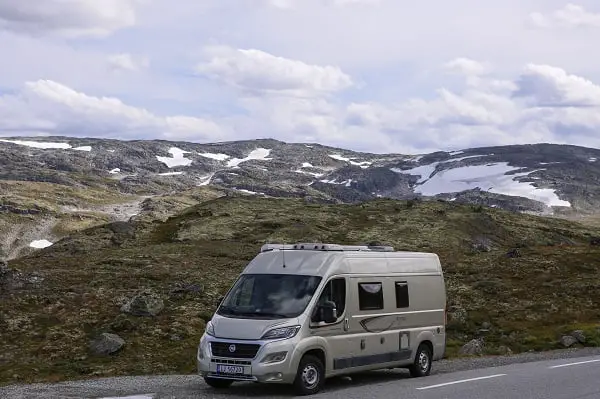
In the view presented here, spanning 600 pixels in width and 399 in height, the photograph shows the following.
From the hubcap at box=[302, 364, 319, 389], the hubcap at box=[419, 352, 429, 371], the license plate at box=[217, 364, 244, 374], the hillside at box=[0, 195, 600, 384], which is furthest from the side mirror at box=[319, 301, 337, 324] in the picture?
the hillside at box=[0, 195, 600, 384]

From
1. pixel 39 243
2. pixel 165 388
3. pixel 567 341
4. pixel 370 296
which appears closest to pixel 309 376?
pixel 370 296

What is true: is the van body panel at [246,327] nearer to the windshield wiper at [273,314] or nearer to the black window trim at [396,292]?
the windshield wiper at [273,314]

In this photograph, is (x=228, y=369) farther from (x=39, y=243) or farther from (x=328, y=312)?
(x=39, y=243)

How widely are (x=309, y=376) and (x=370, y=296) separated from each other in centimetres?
344

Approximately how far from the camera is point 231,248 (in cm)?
5788

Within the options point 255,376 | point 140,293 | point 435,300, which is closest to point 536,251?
point 140,293

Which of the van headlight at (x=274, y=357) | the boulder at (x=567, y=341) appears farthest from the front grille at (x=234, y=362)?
the boulder at (x=567, y=341)

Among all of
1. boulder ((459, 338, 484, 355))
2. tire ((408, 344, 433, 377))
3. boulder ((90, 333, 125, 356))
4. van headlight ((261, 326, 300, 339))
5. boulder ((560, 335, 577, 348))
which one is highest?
van headlight ((261, 326, 300, 339))

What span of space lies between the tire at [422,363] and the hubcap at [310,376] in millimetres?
4947

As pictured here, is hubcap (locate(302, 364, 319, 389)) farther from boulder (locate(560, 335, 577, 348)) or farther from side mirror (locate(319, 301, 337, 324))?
boulder (locate(560, 335, 577, 348))

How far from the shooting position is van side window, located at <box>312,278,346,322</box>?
61.5 feet

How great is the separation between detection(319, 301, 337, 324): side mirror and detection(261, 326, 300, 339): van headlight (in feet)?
3.29

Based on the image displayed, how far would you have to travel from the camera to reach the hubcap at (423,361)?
22.1 m

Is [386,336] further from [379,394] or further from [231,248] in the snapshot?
[231,248]
